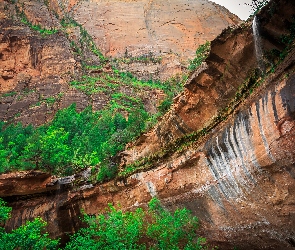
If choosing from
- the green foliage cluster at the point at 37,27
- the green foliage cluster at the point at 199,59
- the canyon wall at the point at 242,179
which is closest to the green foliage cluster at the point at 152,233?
the canyon wall at the point at 242,179

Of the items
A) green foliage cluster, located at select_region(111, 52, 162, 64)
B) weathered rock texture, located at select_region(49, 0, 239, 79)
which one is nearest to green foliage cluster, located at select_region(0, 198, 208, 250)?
green foliage cluster, located at select_region(111, 52, 162, 64)

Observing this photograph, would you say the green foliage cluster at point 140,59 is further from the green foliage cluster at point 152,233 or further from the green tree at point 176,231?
the green tree at point 176,231

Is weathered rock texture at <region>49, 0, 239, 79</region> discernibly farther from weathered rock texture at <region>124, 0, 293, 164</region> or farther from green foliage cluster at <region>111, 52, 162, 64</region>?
weathered rock texture at <region>124, 0, 293, 164</region>

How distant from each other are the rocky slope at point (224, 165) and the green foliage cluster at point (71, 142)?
6.10 feet

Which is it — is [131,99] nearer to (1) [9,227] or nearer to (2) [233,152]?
(1) [9,227]

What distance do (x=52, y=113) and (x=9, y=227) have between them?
101 feet

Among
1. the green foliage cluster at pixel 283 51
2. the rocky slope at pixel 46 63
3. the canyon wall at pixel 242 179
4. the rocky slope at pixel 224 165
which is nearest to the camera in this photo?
the canyon wall at pixel 242 179

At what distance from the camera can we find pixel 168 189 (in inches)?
532

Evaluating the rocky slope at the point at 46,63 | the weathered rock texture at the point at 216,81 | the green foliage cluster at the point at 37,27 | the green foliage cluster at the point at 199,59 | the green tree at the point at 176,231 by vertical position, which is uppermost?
the green foliage cluster at the point at 37,27

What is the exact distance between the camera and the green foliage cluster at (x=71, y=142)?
1939 cm

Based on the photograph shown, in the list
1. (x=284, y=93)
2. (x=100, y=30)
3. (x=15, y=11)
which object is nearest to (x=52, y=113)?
(x=15, y=11)

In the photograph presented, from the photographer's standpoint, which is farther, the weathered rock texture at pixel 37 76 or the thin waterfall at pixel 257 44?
the weathered rock texture at pixel 37 76

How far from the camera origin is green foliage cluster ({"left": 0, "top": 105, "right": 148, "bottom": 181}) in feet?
63.6

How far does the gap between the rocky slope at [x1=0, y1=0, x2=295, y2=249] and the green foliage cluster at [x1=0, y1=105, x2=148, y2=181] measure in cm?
186
